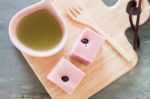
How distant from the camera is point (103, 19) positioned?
872 mm

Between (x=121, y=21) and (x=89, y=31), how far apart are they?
8 cm

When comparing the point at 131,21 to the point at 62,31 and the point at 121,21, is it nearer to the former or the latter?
the point at 121,21

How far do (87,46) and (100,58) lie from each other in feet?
0.15

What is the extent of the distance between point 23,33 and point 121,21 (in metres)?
0.19

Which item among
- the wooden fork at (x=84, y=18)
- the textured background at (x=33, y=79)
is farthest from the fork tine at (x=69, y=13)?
the textured background at (x=33, y=79)

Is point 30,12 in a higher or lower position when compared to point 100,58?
higher

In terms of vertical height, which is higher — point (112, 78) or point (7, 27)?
point (7, 27)

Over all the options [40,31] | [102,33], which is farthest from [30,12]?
[102,33]

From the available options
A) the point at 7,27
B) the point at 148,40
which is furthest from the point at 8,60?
the point at 148,40

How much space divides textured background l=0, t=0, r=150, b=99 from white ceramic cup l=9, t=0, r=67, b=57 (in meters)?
0.06

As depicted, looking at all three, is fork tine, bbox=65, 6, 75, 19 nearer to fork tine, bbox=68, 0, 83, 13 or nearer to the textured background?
fork tine, bbox=68, 0, 83, 13

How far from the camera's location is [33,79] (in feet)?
2.86

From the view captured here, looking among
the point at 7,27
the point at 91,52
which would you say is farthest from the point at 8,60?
the point at 91,52

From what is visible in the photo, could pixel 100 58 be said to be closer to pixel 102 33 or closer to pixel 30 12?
pixel 102 33
